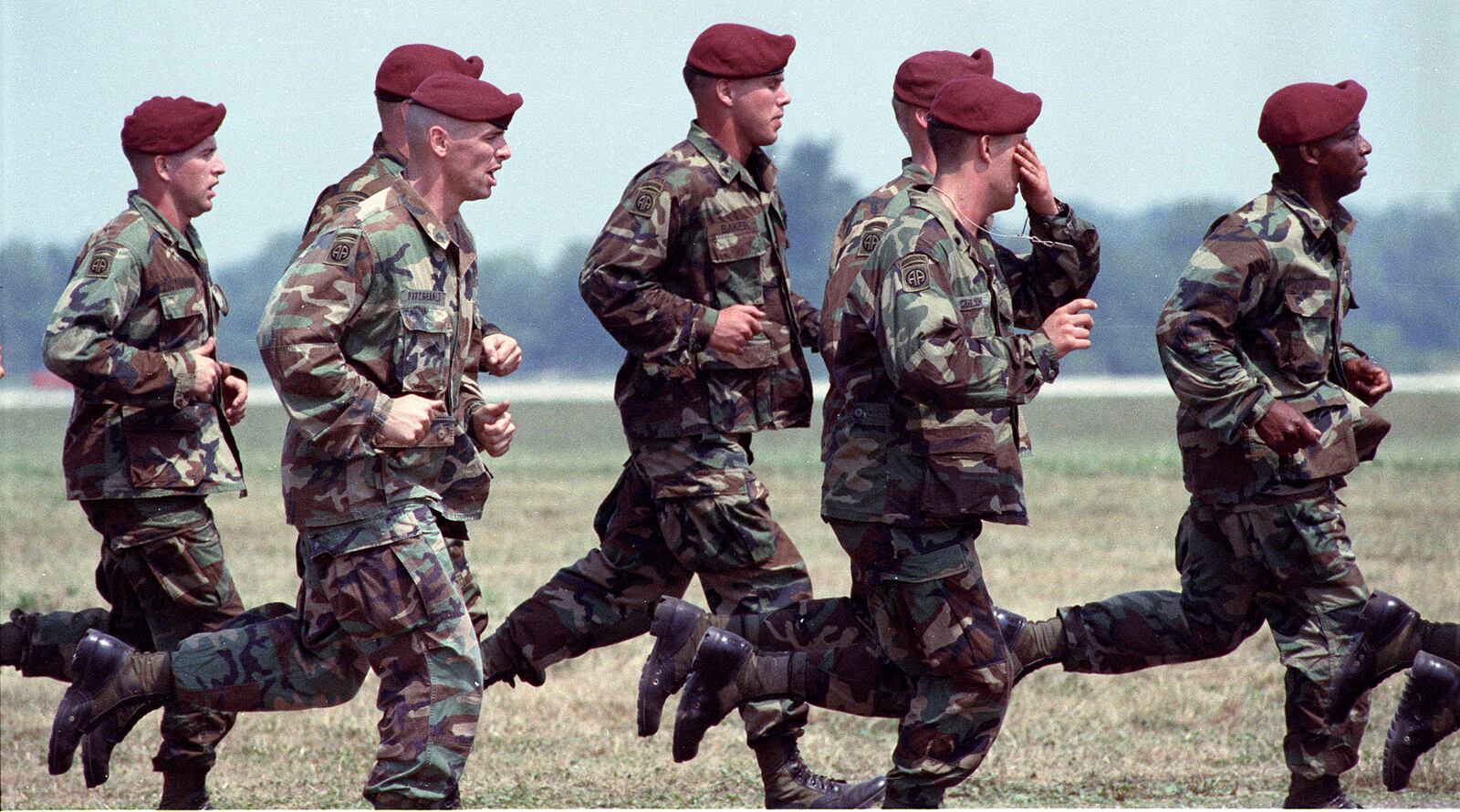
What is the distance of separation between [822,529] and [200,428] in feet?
28.5

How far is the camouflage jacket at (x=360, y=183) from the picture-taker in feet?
20.7

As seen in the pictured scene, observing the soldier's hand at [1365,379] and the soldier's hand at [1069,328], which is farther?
the soldier's hand at [1365,379]

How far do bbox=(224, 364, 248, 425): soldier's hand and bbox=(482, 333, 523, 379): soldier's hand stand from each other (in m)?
0.97

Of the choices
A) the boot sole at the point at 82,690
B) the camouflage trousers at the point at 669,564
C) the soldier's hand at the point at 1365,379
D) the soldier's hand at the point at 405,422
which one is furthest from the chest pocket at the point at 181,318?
the soldier's hand at the point at 1365,379

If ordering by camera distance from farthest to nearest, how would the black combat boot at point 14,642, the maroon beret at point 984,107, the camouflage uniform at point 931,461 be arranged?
1. the black combat boot at point 14,642
2. the maroon beret at point 984,107
3. the camouflage uniform at point 931,461

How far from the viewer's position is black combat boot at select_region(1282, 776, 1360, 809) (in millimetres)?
5996

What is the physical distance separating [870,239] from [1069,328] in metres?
0.81

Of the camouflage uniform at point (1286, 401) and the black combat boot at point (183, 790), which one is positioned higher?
the camouflage uniform at point (1286, 401)

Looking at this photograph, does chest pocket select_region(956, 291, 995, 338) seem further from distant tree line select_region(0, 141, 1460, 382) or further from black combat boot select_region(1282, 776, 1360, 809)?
distant tree line select_region(0, 141, 1460, 382)

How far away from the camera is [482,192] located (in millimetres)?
5332

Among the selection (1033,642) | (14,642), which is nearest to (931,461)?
(1033,642)

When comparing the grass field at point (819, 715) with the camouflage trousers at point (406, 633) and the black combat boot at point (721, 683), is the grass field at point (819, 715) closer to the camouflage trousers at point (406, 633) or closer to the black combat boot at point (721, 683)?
the black combat boot at point (721, 683)

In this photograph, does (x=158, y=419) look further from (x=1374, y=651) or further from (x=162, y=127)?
(x=1374, y=651)

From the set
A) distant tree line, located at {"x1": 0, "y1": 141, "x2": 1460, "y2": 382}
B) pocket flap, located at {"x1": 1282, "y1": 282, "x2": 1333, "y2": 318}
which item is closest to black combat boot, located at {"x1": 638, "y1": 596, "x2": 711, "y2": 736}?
pocket flap, located at {"x1": 1282, "y1": 282, "x2": 1333, "y2": 318}
